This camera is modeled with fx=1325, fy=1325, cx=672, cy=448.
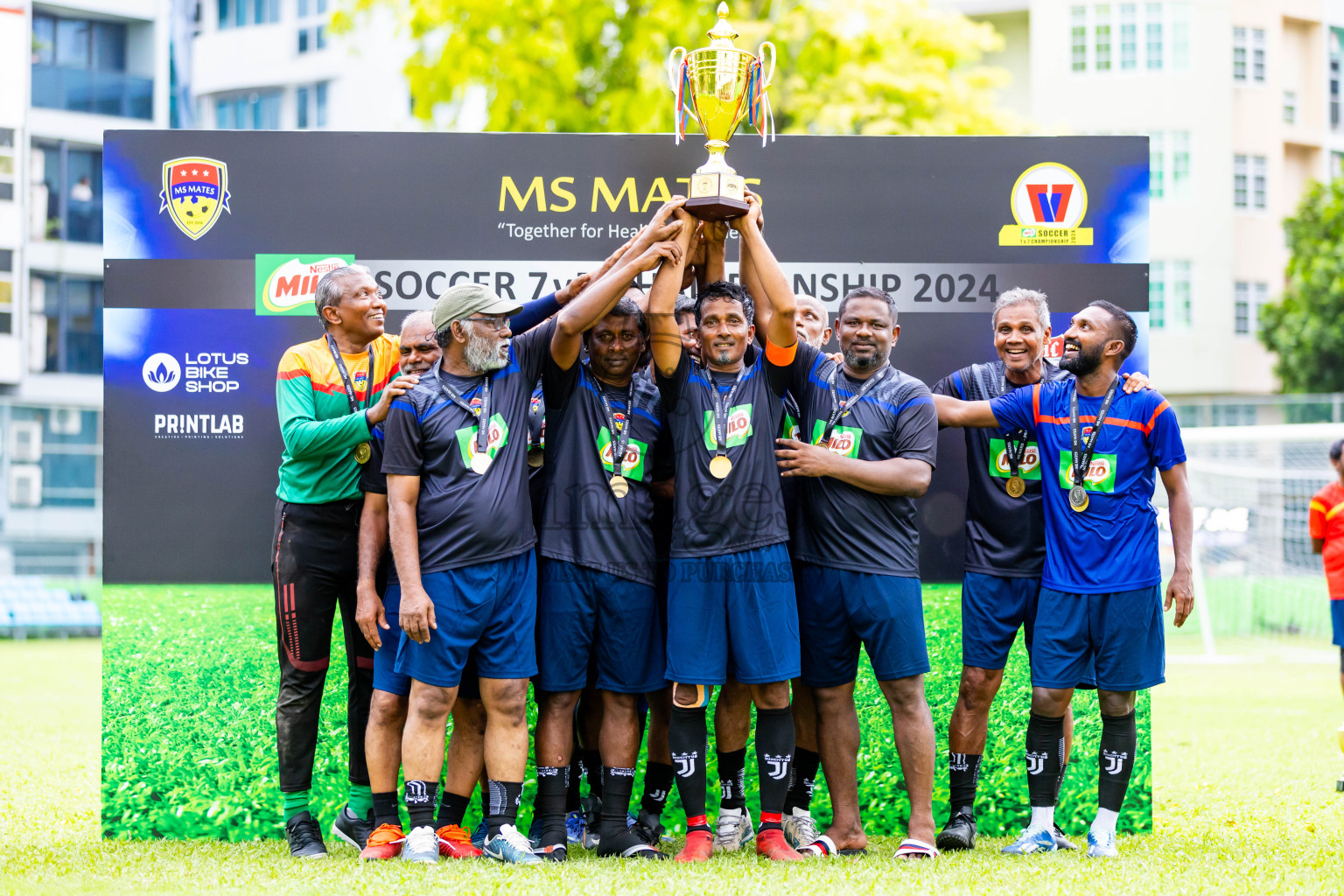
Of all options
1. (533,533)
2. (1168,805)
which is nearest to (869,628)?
(533,533)

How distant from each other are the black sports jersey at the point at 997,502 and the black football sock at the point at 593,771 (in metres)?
1.90

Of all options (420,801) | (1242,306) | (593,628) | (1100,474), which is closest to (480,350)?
(593,628)

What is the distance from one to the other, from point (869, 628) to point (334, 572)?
7.55 feet

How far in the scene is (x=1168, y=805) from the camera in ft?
23.1

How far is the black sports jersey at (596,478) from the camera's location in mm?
5426

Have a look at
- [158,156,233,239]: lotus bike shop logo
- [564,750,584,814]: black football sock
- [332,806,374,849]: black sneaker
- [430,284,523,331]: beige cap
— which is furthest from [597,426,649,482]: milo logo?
[158,156,233,239]: lotus bike shop logo

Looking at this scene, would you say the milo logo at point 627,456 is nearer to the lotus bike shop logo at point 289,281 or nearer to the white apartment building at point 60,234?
the lotus bike shop logo at point 289,281

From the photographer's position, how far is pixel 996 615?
5953 mm

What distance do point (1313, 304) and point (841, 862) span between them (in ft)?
82.6

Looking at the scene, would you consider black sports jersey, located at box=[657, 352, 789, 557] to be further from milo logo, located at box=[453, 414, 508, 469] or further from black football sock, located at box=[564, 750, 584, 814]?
black football sock, located at box=[564, 750, 584, 814]

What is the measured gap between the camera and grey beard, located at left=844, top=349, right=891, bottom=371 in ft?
18.3

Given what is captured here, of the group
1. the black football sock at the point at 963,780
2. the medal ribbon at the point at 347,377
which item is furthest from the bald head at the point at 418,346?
the black football sock at the point at 963,780

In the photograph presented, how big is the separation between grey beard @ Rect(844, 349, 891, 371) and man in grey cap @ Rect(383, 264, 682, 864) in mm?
1037

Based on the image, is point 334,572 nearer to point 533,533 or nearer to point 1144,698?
point 533,533
